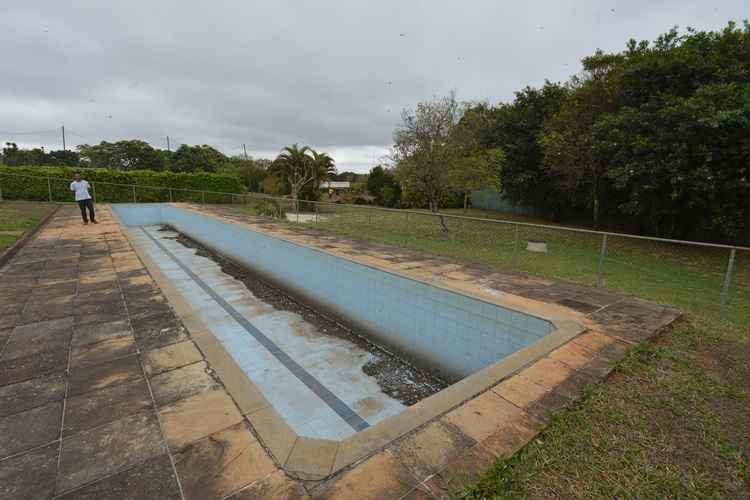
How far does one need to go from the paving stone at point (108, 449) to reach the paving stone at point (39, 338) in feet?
4.66

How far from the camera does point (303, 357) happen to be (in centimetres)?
397

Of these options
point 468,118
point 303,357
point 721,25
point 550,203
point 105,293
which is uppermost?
point 721,25

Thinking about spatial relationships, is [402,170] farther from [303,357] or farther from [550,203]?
[550,203]

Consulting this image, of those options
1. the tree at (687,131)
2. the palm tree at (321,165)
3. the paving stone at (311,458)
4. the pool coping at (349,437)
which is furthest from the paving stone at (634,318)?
the palm tree at (321,165)

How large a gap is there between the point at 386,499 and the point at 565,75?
1788 centimetres

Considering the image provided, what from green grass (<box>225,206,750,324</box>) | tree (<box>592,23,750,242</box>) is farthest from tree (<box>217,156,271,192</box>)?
tree (<box>592,23,750,242</box>)

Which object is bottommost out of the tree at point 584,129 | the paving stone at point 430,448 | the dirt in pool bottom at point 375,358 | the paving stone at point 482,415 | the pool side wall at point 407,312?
the dirt in pool bottom at point 375,358

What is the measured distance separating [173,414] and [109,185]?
19.6 meters

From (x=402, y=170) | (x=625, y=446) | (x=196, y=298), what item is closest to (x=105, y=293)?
(x=196, y=298)

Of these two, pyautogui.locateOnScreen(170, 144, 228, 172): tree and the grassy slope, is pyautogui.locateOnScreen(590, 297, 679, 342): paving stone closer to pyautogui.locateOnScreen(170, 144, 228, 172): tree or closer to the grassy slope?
the grassy slope

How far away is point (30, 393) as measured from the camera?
2066 mm

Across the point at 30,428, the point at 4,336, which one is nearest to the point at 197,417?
the point at 30,428

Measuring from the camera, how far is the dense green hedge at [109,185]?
14.5 meters

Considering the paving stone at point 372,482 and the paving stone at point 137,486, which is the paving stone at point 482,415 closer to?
the paving stone at point 372,482
